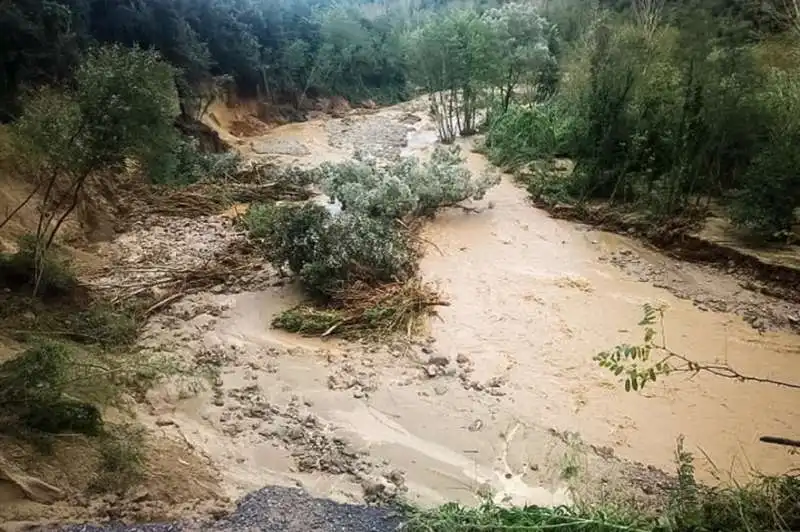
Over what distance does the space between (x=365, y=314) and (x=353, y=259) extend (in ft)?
2.95

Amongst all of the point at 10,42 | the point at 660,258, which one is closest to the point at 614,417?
the point at 660,258

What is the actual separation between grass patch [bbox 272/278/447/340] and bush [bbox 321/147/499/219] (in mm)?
2028

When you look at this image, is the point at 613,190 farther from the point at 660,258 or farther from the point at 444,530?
the point at 444,530

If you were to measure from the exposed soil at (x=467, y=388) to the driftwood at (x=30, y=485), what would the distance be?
0.18 m

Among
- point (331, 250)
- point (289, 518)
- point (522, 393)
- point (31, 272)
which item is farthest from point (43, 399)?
point (331, 250)

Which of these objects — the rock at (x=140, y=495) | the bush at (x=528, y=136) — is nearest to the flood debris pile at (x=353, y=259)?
the rock at (x=140, y=495)

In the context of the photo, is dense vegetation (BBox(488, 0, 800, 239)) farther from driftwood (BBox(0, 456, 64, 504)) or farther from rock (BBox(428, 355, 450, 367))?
driftwood (BBox(0, 456, 64, 504))

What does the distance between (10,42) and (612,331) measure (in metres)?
9.11

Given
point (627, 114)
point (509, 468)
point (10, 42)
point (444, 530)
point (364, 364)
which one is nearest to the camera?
point (444, 530)

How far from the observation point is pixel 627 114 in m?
11.3

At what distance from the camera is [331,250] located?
8.30 meters

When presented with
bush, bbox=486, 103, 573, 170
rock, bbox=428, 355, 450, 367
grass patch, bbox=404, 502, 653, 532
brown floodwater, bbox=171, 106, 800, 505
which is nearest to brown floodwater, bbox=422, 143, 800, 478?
brown floodwater, bbox=171, 106, 800, 505

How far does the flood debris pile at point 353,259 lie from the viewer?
7.71 metres

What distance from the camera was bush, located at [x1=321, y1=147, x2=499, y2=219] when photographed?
33.7 ft
